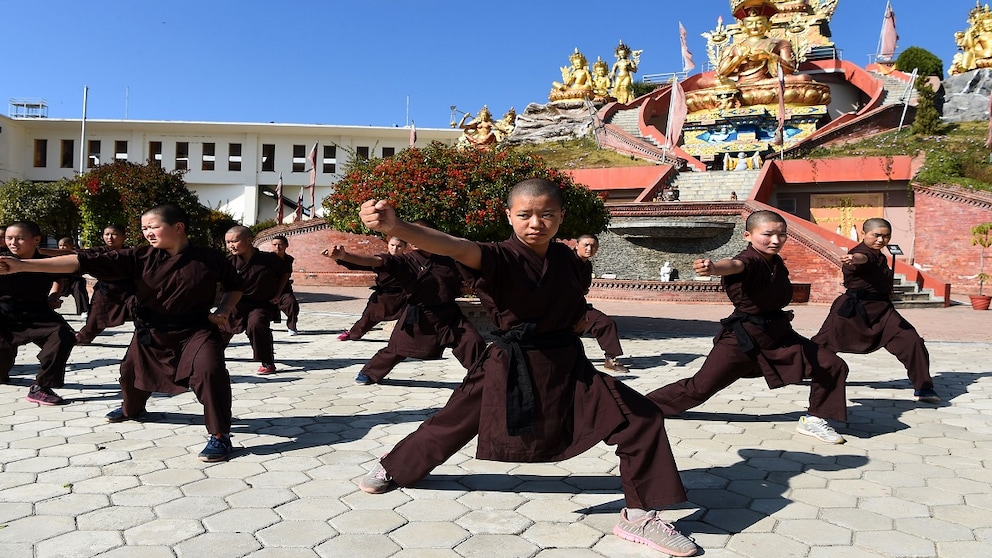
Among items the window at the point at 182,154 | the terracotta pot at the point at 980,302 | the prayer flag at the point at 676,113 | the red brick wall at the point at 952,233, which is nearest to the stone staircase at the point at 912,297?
the terracotta pot at the point at 980,302

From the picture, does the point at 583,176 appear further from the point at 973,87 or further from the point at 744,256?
the point at 744,256

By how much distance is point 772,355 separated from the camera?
4770 mm

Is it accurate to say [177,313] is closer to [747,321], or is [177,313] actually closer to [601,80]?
[747,321]

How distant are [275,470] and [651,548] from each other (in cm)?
210

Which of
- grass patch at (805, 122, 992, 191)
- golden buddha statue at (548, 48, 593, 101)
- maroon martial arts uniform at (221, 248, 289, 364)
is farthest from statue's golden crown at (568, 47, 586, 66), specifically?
maroon martial arts uniform at (221, 248, 289, 364)

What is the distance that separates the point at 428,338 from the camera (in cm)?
651

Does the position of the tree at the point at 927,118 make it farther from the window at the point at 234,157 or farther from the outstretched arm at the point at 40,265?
the window at the point at 234,157

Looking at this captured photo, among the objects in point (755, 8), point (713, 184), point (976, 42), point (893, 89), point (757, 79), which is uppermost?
point (755, 8)

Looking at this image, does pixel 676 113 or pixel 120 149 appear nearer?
pixel 676 113

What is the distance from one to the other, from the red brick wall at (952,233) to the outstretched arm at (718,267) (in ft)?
63.5

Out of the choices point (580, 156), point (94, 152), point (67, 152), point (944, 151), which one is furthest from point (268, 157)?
point (944, 151)

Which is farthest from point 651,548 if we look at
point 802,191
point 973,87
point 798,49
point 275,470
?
point 798,49

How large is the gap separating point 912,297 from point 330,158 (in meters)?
31.6

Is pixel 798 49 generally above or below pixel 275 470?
above
